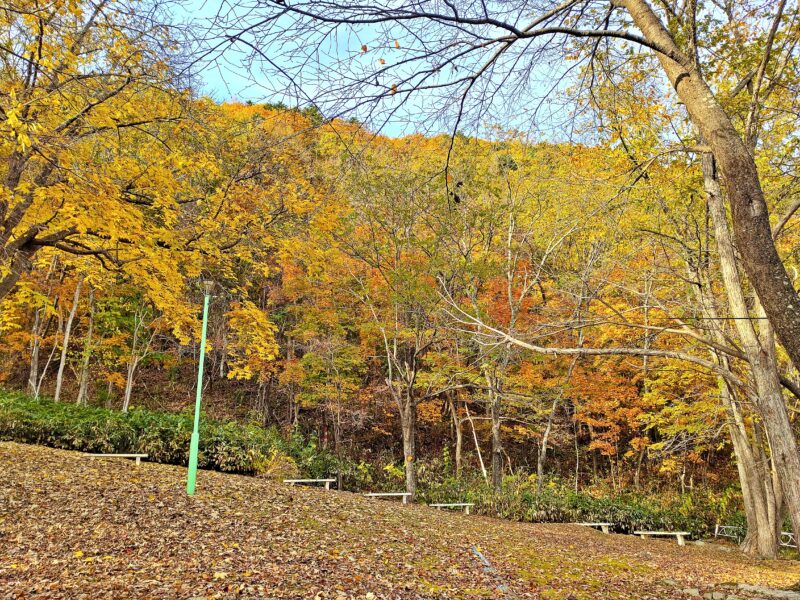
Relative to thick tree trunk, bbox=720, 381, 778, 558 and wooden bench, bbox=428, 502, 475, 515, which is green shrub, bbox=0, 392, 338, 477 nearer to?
wooden bench, bbox=428, 502, 475, 515

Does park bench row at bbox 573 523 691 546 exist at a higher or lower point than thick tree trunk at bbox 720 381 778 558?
lower

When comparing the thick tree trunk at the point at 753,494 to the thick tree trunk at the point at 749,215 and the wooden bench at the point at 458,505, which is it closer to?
the wooden bench at the point at 458,505

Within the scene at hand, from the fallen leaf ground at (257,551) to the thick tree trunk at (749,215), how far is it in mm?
3460

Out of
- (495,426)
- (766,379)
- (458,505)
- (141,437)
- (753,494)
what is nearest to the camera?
(766,379)

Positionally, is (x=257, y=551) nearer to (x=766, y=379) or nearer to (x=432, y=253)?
(x=766, y=379)

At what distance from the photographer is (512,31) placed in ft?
8.30

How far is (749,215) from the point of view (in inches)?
93.2

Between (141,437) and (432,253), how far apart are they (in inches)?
311

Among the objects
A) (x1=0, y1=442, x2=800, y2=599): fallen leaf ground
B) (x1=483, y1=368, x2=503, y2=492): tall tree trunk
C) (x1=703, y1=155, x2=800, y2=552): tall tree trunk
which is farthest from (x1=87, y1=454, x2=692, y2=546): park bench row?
(x1=703, y1=155, x2=800, y2=552): tall tree trunk

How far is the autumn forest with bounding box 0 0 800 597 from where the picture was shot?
11.3 ft

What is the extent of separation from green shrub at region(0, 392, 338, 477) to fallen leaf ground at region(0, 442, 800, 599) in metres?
Answer: 1.89

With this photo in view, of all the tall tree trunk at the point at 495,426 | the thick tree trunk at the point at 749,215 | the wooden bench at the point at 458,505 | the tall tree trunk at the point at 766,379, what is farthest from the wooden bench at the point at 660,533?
the thick tree trunk at the point at 749,215

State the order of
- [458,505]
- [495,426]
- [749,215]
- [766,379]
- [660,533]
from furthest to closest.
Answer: [660,533], [495,426], [458,505], [766,379], [749,215]

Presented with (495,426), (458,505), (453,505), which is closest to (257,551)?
(453,505)
